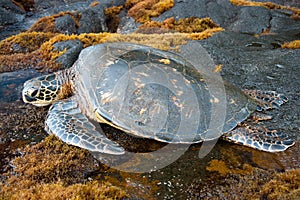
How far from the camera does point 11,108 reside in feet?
14.0

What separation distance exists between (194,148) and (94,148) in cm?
124

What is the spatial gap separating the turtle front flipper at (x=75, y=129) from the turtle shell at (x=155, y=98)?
21 cm

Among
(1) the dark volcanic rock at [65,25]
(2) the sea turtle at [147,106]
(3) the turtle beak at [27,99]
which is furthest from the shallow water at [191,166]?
(1) the dark volcanic rock at [65,25]

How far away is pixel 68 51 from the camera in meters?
6.12

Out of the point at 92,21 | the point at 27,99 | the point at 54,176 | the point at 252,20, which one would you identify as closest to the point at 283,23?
the point at 252,20

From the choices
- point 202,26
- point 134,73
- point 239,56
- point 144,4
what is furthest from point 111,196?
Answer: point 144,4

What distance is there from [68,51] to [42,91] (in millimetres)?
2166

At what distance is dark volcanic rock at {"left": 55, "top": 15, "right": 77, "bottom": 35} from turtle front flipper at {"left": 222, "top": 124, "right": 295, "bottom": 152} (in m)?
7.73

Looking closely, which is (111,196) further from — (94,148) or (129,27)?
(129,27)

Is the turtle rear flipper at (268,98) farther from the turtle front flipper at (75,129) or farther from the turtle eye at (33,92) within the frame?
the turtle eye at (33,92)

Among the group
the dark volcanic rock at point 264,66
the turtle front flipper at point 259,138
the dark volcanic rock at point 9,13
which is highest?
the turtle front flipper at point 259,138

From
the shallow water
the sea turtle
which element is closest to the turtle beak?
the shallow water

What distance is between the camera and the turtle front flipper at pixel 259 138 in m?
3.29

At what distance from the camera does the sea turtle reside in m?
3.32
